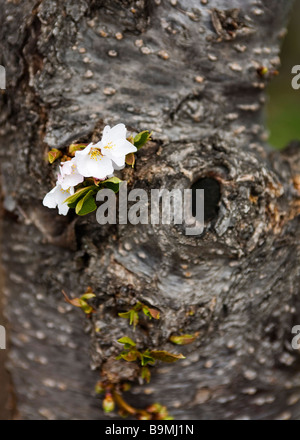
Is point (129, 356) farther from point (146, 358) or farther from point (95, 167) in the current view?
point (95, 167)

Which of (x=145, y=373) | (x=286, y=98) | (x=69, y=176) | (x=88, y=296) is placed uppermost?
(x=286, y=98)

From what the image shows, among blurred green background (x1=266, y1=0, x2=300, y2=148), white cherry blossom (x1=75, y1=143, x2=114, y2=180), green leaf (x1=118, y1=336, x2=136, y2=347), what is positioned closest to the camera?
white cherry blossom (x1=75, y1=143, x2=114, y2=180)

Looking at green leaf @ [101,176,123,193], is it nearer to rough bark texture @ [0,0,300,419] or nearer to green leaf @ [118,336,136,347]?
rough bark texture @ [0,0,300,419]

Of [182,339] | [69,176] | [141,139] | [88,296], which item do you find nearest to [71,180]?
[69,176]

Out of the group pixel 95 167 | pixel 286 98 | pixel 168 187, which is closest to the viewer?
pixel 95 167

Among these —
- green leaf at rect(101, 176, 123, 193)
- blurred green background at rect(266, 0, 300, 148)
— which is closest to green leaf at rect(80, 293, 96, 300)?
green leaf at rect(101, 176, 123, 193)

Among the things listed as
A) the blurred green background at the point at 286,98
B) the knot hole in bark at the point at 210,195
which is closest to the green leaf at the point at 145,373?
the knot hole in bark at the point at 210,195
